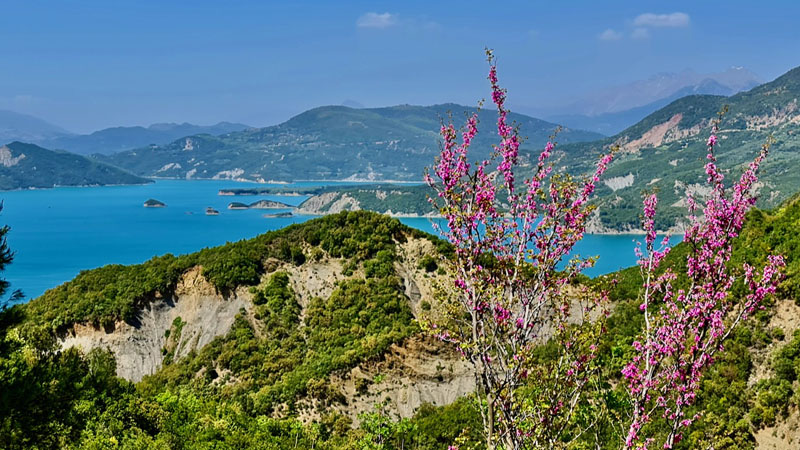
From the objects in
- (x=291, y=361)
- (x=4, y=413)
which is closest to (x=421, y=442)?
(x=291, y=361)

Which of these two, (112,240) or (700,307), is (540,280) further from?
(112,240)

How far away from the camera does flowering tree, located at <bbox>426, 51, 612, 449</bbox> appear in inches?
252

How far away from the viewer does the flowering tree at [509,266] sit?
6.40m

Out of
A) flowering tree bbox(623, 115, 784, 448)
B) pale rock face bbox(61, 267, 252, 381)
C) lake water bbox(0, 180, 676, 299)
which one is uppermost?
flowering tree bbox(623, 115, 784, 448)

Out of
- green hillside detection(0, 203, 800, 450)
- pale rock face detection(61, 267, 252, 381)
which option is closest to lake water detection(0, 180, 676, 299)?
pale rock face detection(61, 267, 252, 381)

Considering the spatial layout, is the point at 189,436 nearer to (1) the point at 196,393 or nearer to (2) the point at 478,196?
(1) the point at 196,393

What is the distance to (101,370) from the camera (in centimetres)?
Result: 2683

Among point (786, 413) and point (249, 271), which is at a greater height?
point (249, 271)

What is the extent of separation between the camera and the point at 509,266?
6.65 meters

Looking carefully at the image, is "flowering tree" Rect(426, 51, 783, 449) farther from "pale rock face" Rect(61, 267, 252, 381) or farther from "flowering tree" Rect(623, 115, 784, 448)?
"pale rock face" Rect(61, 267, 252, 381)

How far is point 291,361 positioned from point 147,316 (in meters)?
12.7

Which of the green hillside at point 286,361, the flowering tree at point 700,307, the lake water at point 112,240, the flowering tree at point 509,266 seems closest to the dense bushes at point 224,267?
the green hillside at point 286,361

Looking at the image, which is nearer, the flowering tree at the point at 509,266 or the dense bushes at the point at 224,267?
the flowering tree at the point at 509,266

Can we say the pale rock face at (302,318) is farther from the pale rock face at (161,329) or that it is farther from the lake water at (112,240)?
the lake water at (112,240)
